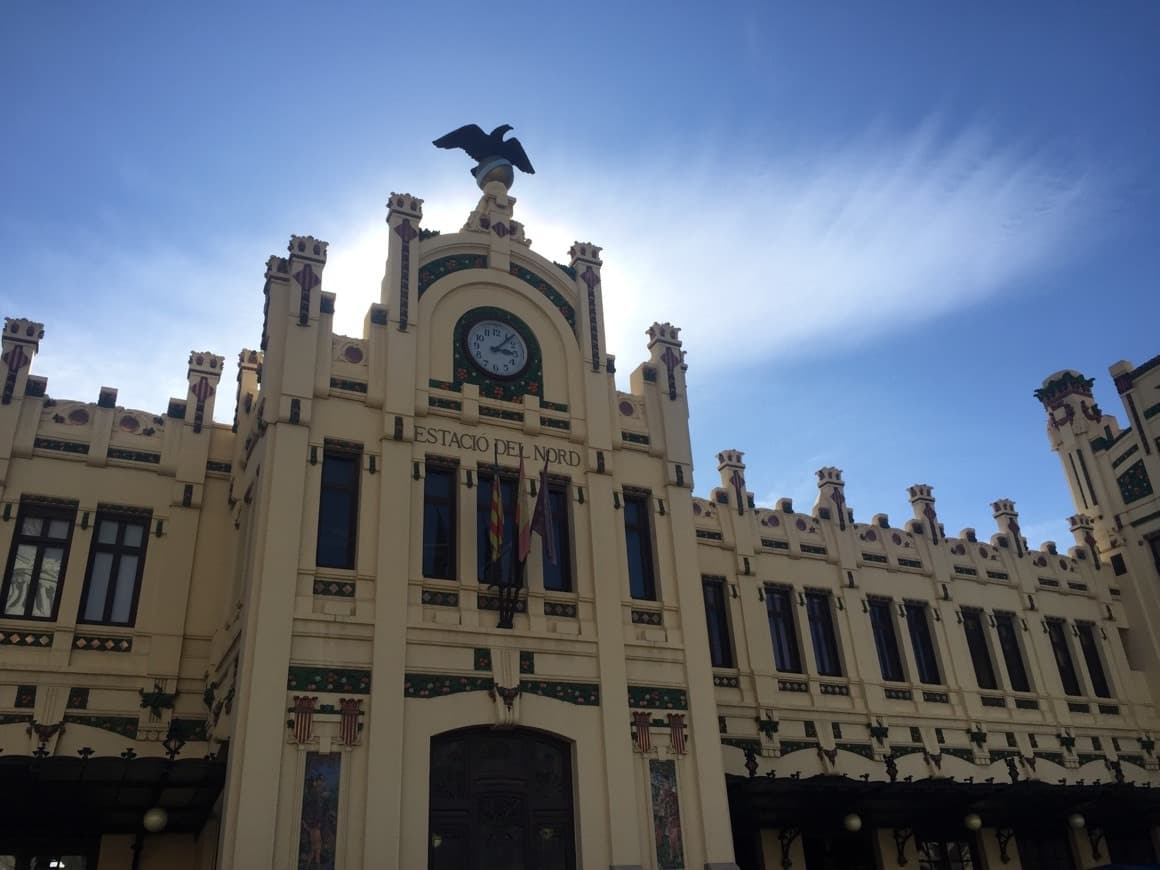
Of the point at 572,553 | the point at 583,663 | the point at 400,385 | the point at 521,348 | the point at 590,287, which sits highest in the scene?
the point at 590,287

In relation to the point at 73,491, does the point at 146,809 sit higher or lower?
lower

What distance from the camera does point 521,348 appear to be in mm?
21547

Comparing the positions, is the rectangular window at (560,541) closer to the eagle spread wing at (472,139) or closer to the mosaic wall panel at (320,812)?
the mosaic wall panel at (320,812)

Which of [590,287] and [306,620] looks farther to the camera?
[590,287]

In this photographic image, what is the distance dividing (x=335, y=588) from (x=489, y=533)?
313 cm

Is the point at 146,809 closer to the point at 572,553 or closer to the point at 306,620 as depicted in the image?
the point at 306,620

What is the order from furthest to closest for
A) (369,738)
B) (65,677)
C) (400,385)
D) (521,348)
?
(521,348) < (400,385) < (65,677) < (369,738)

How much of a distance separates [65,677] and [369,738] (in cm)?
614

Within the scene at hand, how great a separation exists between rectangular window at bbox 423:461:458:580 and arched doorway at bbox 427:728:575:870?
3025 millimetres

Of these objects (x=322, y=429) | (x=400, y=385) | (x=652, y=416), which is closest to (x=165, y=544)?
(x=322, y=429)

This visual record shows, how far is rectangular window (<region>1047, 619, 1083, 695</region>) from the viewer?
1156 inches

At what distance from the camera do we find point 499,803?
1723 centimetres

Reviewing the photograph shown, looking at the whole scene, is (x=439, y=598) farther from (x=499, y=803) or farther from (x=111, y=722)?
(x=111, y=722)

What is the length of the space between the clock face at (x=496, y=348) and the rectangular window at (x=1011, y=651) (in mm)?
16691
